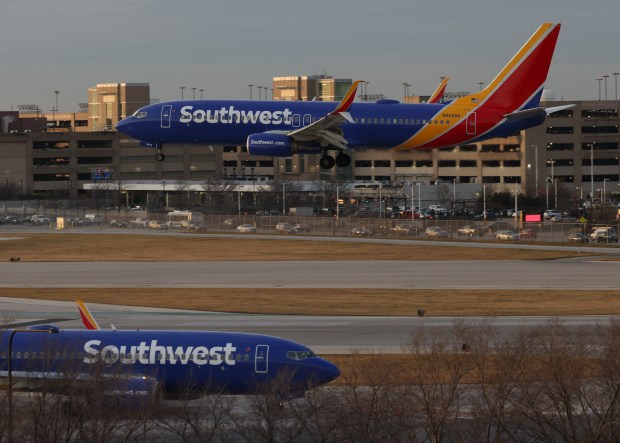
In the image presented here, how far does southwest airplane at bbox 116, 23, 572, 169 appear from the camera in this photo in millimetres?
81062

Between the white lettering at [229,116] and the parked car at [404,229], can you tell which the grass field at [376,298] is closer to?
the white lettering at [229,116]

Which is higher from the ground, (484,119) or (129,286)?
(484,119)

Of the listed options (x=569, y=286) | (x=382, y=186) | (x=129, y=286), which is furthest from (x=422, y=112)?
(x=382, y=186)

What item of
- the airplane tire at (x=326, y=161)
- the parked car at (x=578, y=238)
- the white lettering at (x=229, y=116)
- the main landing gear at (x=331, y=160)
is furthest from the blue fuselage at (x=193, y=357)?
the parked car at (x=578, y=238)

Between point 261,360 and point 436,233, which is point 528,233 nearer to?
point 436,233

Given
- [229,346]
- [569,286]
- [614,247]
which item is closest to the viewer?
[229,346]

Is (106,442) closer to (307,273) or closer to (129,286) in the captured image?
(129,286)

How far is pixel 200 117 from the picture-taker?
81.2 metres

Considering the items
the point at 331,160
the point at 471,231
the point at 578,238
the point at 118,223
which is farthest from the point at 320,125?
the point at 118,223

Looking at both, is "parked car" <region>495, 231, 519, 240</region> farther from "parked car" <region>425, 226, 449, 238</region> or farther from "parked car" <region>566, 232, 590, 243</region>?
"parked car" <region>425, 226, 449, 238</region>

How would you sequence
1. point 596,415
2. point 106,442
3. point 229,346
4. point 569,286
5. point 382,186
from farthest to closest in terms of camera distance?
point 382,186 → point 569,286 → point 229,346 → point 596,415 → point 106,442

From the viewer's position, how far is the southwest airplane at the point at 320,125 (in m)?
81.1

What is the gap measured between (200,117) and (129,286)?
25.5 metres

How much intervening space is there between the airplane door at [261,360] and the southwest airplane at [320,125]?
2955 centimetres
